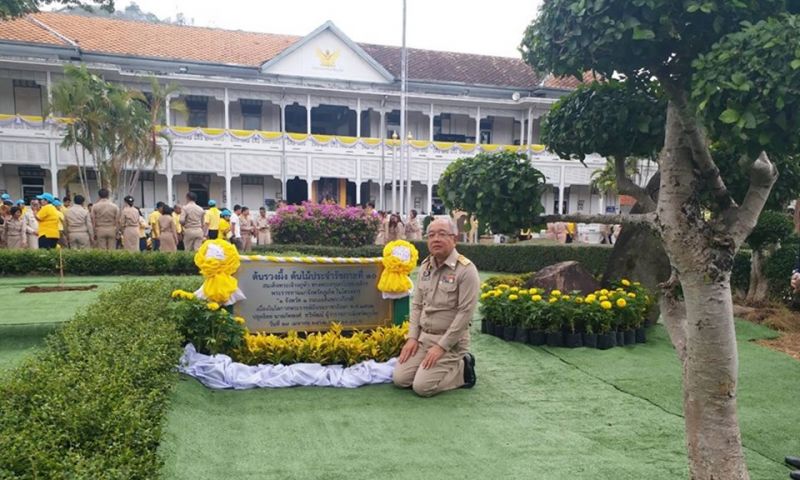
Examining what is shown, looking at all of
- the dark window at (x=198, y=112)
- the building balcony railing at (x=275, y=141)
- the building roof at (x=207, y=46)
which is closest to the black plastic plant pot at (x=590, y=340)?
the building balcony railing at (x=275, y=141)

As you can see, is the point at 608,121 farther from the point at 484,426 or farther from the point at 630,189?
the point at 484,426

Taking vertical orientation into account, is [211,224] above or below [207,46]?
below

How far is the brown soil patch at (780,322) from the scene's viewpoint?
6.92 metres

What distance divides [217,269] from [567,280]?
4575 millimetres

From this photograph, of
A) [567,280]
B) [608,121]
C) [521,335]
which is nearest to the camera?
[608,121]

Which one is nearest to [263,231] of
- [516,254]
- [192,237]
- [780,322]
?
[192,237]

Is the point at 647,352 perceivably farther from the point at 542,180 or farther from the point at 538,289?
the point at 542,180

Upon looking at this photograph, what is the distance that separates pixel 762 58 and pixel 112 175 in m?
22.4

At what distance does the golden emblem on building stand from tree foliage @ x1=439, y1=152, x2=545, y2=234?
25419mm

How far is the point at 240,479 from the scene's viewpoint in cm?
325

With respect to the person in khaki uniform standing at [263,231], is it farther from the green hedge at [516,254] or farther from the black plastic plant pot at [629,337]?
the black plastic plant pot at [629,337]

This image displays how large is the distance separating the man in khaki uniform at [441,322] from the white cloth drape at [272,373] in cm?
30

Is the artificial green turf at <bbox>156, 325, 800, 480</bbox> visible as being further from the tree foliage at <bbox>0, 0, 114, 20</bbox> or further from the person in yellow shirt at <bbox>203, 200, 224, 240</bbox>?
the person in yellow shirt at <bbox>203, 200, 224, 240</bbox>

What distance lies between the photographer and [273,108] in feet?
96.2
